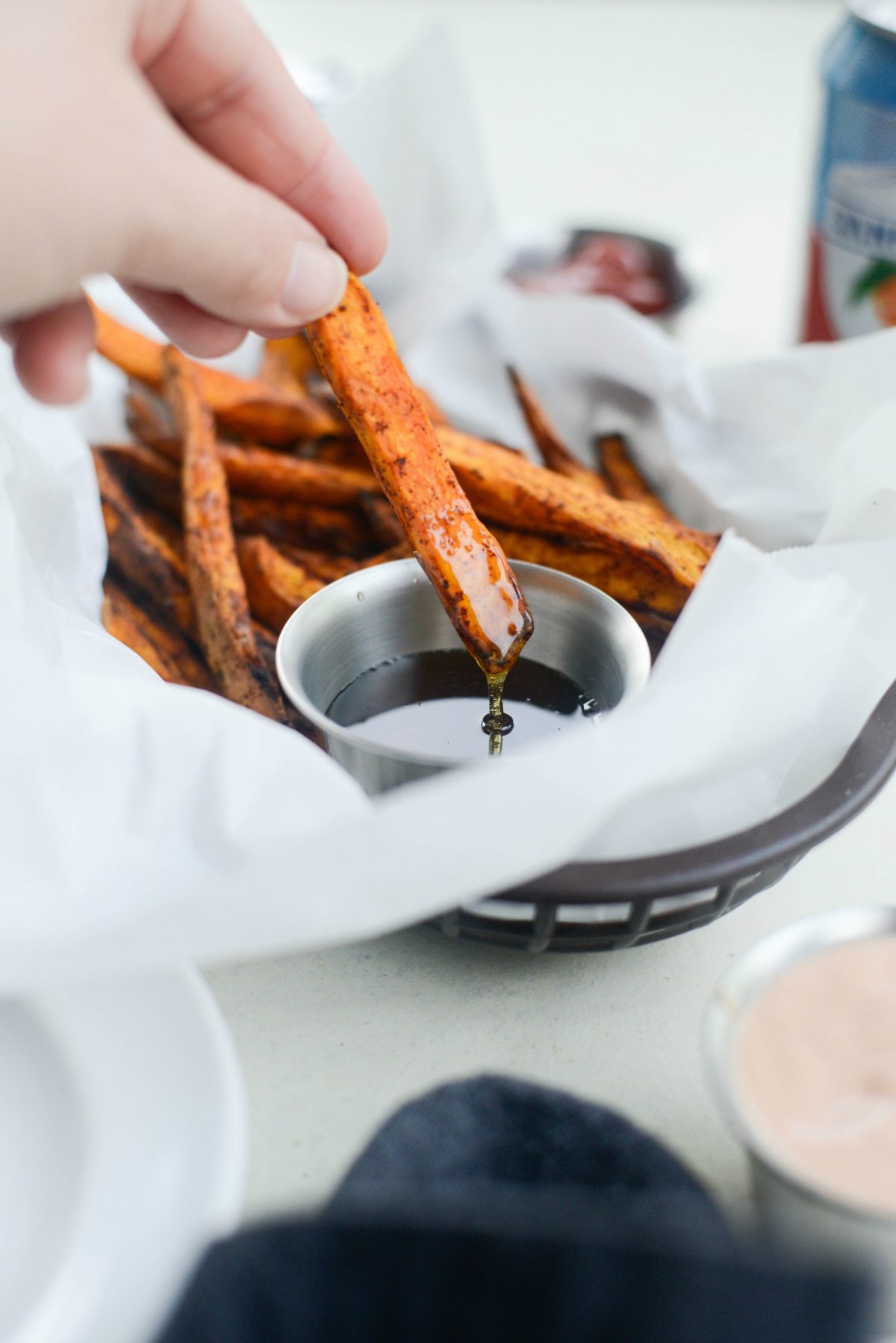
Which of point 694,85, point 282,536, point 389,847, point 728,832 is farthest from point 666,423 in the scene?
point 694,85

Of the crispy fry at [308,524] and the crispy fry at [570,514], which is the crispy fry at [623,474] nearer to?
the crispy fry at [570,514]

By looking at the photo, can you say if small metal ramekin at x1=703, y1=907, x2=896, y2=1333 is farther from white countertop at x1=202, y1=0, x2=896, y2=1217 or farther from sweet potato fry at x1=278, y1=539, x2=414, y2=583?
sweet potato fry at x1=278, y1=539, x2=414, y2=583

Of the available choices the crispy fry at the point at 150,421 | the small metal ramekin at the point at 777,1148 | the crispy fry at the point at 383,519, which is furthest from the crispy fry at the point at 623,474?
the small metal ramekin at the point at 777,1148

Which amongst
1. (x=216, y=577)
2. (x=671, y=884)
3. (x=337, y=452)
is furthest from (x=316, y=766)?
(x=337, y=452)

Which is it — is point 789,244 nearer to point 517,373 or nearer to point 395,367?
point 517,373

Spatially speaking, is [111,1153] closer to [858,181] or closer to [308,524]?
[308,524]

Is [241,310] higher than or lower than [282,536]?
higher
